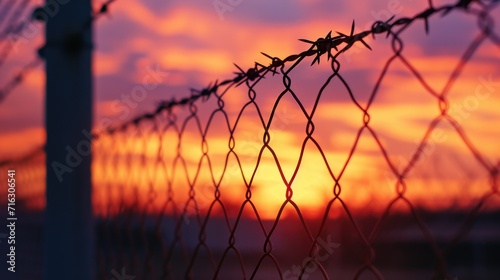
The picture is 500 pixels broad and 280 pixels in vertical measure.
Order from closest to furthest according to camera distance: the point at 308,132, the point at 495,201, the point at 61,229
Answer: the point at 495,201 < the point at 308,132 < the point at 61,229

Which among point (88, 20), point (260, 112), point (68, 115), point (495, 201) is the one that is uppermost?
point (88, 20)

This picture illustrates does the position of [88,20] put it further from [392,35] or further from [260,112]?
[392,35]

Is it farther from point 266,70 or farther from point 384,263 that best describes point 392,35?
point 384,263

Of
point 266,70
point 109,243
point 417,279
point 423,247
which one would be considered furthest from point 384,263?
point 266,70

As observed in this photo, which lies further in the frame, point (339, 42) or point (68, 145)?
point (68, 145)

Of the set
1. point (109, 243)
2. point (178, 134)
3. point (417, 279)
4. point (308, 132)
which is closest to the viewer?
point (308, 132)

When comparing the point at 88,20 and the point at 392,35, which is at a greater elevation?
the point at 88,20

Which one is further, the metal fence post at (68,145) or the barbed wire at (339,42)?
the metal fence post at (68,145)

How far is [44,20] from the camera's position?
2.71 metres

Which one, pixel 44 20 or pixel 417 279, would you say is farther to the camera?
pixel 417 279

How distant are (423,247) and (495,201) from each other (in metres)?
12.5

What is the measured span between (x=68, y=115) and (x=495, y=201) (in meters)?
1.89

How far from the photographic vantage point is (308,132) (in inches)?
52.3

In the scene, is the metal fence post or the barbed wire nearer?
the barbed wire
